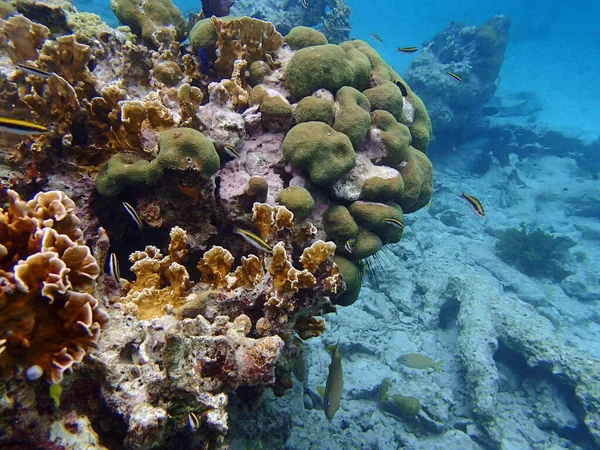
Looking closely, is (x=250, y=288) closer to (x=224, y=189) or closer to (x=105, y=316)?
(x=224, y=189)

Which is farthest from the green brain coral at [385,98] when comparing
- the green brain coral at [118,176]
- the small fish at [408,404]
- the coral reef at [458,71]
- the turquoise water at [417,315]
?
the coral reef at [458,71]

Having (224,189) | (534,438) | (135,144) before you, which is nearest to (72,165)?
(135,144)

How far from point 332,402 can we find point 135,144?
386cm

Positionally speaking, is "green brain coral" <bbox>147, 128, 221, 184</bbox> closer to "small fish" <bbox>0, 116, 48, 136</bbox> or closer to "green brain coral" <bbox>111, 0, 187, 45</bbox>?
"small fish" <bbox>0, 116, 48, 136</bbox>

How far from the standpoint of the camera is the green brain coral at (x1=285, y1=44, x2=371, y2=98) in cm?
386

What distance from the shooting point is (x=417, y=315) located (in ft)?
29.1

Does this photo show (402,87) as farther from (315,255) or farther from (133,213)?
(133,213)

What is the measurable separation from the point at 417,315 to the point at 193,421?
8.02 metres

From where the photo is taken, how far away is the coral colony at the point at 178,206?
5.39 feet

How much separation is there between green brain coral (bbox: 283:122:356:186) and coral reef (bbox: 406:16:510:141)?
1394 cm

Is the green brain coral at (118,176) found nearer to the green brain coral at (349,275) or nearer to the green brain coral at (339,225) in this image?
the green brain coral at (339,225)

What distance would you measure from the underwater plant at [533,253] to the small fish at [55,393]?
44.3 ft

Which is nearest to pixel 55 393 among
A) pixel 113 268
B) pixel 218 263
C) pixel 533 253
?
pixel 113 268

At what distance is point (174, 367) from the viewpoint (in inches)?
75.9
